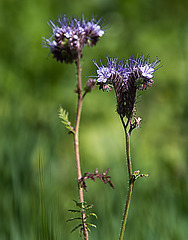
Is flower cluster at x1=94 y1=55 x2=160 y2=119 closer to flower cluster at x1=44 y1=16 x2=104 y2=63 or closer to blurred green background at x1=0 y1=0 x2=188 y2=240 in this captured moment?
flower cluster at x1=44 y1=16 x2=104 y2=63

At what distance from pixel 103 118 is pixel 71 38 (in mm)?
1988

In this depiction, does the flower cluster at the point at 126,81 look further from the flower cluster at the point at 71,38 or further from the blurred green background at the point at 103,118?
the blurred green background at the point at 103,118

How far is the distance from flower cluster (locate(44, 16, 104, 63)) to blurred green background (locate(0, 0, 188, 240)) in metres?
0.47

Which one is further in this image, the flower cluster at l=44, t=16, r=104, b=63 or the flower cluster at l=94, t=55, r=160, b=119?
the flower cluster at l=44, t=16, r=104, b=63

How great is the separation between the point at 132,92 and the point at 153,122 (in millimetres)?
2189

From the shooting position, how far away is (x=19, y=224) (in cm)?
127

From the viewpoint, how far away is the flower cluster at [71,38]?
105 centimetres

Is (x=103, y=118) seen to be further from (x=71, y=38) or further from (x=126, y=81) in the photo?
(x=126, y=81)

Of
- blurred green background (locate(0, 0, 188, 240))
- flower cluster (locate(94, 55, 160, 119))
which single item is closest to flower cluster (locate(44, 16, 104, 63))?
flower cluster (locate(94, 55, 160, 119))

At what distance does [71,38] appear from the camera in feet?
3.41

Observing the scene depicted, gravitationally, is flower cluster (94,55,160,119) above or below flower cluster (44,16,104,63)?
below

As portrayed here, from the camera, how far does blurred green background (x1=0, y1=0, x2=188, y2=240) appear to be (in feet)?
5.31

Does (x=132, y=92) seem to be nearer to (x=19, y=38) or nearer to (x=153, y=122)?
(x=153, y=122)

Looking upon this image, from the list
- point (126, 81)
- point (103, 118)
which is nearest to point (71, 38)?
point (126, 81)
